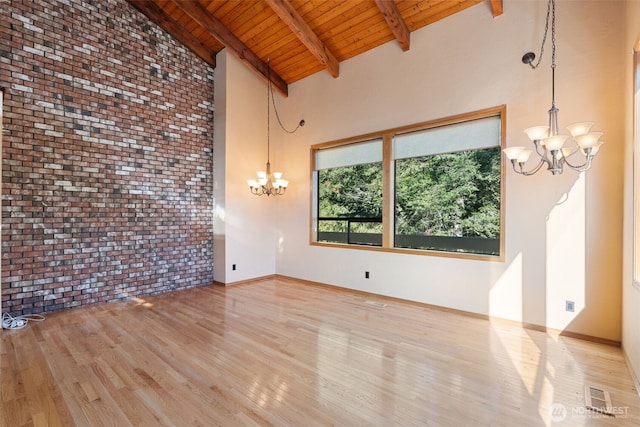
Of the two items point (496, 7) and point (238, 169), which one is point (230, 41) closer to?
point (238, 169)

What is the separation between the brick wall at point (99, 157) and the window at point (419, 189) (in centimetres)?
234

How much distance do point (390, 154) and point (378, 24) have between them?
1.90 meters

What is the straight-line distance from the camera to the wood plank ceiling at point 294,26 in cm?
417

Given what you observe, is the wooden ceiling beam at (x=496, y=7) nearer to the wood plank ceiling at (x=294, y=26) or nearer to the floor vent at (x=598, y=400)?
the wood plank ceiling at (x=294, y=26)

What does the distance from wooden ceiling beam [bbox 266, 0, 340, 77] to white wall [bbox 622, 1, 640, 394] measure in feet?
11.8

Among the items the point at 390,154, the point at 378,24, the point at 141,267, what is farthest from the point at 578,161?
the point at 141,267

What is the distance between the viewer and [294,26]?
4465 mm

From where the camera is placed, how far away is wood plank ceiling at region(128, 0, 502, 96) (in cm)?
417

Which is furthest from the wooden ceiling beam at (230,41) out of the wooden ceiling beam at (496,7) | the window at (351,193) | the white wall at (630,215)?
the white wall at (630,215)

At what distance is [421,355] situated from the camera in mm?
2791

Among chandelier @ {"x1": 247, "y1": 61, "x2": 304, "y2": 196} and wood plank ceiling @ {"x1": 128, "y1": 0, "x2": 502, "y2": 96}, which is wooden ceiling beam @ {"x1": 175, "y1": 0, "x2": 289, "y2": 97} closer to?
wood plank ceiling @ {"x1": 128, "y1": 0, "x2": 502, "y2": 96}

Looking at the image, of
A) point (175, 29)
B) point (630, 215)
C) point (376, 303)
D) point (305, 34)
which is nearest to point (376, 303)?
point (376, 303)

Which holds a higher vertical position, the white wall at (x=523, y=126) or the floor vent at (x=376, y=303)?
the white wall at (x=523, y=126)

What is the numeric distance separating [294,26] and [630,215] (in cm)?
453
